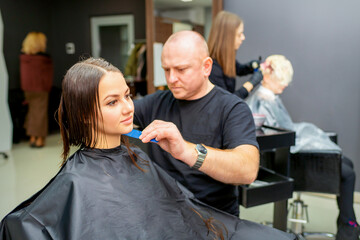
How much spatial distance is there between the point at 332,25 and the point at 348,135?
998mm

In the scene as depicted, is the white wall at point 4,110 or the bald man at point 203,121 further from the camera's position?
the white wall at point 4,110

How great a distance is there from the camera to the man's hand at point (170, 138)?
3.34 ft

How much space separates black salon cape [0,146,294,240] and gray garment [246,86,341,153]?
1277mm

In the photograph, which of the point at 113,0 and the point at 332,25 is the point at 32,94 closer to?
the point at 113,0

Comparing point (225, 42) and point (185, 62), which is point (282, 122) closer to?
point (225, 42)

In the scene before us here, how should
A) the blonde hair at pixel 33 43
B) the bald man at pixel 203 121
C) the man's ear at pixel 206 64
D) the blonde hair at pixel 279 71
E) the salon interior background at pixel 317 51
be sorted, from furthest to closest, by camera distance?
the blonde hair at pixel 33 43 → the salon interior background at pixel 317 51 → the blonde hair at pixel 279 71 → the man's ear at pixel 206 64 → the bald man at pixel 203 121

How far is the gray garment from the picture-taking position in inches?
90.2

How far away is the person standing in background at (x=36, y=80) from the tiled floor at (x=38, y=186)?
12.5 inches

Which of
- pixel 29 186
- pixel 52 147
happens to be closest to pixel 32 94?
pixel 52 147

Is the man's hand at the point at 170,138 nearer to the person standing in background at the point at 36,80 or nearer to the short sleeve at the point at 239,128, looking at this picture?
the short sleeve at the point at 239,128

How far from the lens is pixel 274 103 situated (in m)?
2.53

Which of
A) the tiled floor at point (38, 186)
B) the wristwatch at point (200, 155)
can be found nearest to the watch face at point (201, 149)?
the wristwatch at point (200, 155)

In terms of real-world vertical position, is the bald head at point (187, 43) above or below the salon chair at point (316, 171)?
above

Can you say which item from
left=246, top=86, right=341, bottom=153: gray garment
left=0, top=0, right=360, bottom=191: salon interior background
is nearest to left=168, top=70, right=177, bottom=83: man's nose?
left=246, top=86, right=341, bottom=153: gray garment
